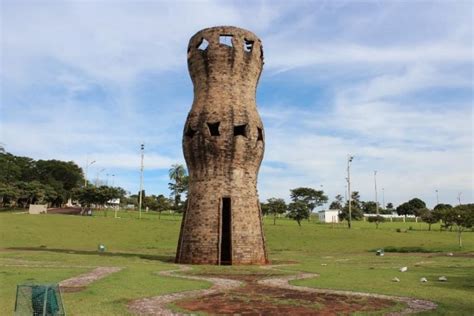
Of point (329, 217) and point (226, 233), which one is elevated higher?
point (329, 217)

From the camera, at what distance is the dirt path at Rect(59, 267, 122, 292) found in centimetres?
1427

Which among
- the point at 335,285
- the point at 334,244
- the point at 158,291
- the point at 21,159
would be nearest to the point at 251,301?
the point at 158,291

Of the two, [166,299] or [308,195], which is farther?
[308,195]

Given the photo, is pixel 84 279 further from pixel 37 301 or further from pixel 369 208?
pixel 369 208

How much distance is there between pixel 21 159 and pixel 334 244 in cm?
8289

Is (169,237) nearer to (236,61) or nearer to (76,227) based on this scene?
(76,227)

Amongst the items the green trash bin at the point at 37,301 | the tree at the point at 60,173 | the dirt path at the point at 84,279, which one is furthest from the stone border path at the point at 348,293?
the tree at the point at 60,173

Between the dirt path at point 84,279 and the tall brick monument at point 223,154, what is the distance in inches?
253

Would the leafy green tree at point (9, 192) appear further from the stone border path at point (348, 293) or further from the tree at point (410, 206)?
the tree at point (410, 206)

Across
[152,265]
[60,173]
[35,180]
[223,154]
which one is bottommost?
[152,265]

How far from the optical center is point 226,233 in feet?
89.8

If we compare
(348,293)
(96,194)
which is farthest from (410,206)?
(348,293)

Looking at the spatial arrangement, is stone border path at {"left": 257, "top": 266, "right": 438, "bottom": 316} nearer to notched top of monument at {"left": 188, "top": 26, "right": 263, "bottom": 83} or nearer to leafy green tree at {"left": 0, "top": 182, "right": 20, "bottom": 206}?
notched top of monument at {"left": 188, "top": 26, "right": 263, "bottom": 83}

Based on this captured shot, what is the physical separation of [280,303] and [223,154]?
14122 millimetres
